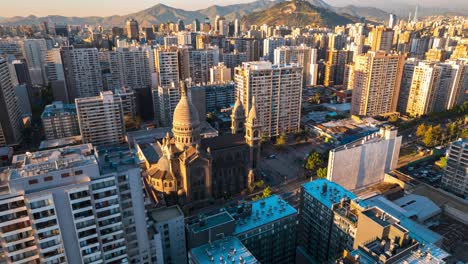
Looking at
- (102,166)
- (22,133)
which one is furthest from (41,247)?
(22,133)

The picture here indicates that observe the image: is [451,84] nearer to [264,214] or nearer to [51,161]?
[264,214]

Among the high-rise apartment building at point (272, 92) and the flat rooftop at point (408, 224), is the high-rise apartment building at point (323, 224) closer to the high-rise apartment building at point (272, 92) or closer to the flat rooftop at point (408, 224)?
the flat rooftop at point (408, 224)

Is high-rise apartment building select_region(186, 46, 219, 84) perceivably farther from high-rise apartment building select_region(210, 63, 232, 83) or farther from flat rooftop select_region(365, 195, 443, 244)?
flat rooftop select_region(365, 195, 443, 244)

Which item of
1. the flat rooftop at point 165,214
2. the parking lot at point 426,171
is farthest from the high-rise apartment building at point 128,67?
the parking lot at point 426,171

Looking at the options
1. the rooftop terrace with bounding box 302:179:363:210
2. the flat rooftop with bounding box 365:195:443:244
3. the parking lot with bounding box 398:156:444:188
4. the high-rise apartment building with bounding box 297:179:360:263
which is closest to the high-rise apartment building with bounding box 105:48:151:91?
the rooftop terrace with bounding box 302:179:363:210

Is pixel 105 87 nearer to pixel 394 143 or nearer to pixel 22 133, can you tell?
pixel 22 133

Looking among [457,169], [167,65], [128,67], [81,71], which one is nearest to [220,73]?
[167,65]
